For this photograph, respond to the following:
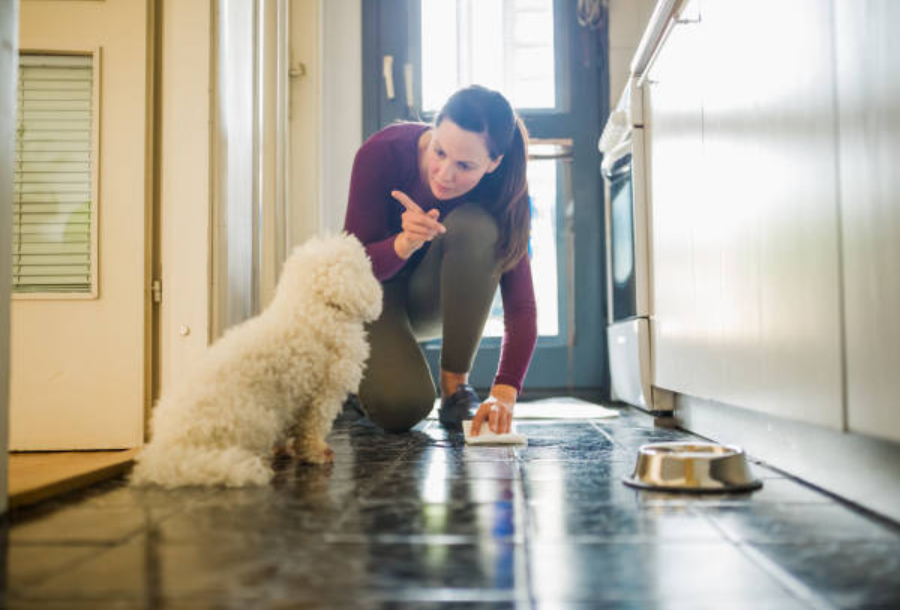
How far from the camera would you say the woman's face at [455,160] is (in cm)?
187

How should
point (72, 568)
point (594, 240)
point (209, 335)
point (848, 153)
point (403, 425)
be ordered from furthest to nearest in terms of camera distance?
point (594, 240)
point (403, 425)
point (209, 335)
point (848, 153)
point (72, 568)

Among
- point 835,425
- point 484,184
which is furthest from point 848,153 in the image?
point 484,184

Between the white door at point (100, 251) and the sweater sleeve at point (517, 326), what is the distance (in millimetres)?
929

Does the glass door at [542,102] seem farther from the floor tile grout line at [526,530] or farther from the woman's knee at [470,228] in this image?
the floor tile grout line at [526,530]

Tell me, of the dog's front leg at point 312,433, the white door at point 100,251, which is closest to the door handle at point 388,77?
the white door at point 100,251

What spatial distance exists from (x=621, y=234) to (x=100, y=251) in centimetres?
181

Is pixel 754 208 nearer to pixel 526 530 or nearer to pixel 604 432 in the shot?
pixel 526 530

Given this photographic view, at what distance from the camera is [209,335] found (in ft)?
6.08

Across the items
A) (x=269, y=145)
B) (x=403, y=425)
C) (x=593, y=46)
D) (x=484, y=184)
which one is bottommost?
(x=403, y=425)

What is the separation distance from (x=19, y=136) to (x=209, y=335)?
0.69 meters

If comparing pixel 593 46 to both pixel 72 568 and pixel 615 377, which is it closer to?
pixel 615 377

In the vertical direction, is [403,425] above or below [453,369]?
below

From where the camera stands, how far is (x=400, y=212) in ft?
7.15

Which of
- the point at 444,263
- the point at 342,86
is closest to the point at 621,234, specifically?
the point at 444,263
